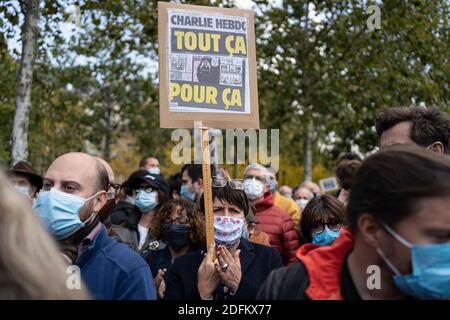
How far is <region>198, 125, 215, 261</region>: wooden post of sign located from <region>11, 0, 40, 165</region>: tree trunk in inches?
209

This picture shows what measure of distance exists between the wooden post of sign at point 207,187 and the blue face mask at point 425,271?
2081mm

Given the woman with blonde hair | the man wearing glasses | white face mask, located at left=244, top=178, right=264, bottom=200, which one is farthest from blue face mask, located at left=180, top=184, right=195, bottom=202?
the woman with blonde hair

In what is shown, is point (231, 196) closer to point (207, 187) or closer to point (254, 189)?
point (207, 187)

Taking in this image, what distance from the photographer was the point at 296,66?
52.5 feet

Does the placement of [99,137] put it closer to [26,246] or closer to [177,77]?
[177,77]

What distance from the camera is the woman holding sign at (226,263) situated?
14.8ft

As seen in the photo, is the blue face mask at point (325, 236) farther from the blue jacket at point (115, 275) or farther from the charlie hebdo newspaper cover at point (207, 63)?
the blue jacket at point (115, 275)

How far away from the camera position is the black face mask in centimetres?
588

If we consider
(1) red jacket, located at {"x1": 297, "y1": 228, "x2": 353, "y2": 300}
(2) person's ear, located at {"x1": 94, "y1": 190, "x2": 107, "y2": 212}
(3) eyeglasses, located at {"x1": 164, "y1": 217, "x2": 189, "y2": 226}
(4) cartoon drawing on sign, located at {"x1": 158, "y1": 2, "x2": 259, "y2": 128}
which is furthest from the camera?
(3) eyeglasses, located at {"x1": 164, "y1": 217, "x2": 189, "y2": 226}

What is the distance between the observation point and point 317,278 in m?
2.66

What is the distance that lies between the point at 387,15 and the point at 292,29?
2434mm

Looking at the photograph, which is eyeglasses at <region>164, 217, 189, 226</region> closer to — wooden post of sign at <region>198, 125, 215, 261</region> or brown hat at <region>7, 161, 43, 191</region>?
wooden post of sign at <region>198, 125, 215, 261</region>

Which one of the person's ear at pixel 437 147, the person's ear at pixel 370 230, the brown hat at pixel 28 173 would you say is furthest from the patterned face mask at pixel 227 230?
the brown hat at pixel 28 173

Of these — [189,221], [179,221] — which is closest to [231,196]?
[189,221]
